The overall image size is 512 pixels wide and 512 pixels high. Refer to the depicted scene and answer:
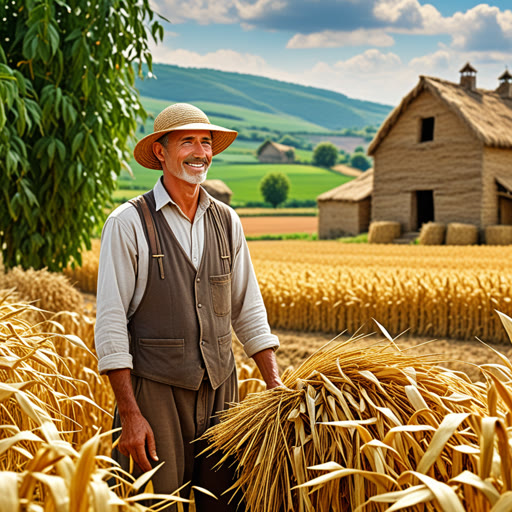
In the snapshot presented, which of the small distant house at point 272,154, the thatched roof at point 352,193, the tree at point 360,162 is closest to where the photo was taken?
the thatched roof at point 352,193

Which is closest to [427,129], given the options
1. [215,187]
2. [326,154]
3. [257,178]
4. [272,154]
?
[215,187]

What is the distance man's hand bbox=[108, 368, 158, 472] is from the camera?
6.58ft

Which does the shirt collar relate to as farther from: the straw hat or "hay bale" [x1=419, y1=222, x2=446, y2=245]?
"hay bale" [x1=419, y1=222, x2=446, y2=245]

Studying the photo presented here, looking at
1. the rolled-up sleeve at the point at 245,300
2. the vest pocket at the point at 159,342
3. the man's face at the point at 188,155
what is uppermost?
the man's face at the point at 188,155

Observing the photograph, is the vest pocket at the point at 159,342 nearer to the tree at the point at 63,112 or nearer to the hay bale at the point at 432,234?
the tree at the point at 63,112

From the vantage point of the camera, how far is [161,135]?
2.28m

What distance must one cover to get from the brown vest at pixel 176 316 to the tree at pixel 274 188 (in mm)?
58801

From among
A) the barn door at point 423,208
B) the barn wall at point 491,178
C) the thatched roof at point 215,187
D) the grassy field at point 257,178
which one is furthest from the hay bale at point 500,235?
the grassy field at point 257,178

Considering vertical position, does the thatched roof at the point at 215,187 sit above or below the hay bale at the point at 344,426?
above

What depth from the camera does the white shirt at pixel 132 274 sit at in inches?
80.6

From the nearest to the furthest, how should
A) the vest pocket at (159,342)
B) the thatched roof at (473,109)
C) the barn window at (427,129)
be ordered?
1. the vest pocket at (159,342)
2. the thatched roof at (473,109)
3. the barn window at (427,129)

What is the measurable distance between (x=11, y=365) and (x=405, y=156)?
22705 mm

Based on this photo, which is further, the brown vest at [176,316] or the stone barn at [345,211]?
the stone barn at [345,211]

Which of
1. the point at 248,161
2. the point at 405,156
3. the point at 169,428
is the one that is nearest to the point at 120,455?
A: the point at 169,428
